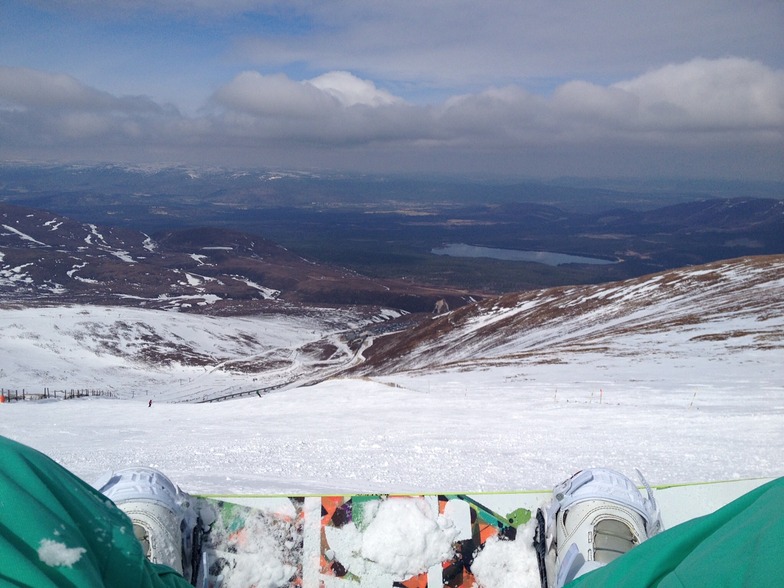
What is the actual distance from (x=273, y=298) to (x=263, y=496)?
606 feet

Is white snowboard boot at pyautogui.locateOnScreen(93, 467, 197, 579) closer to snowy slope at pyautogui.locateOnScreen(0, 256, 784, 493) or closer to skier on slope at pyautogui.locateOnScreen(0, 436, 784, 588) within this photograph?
skier on slope at pyautogui.locateOnScreen(0, 436, 784, 588)

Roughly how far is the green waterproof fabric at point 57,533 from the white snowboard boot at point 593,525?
311cm

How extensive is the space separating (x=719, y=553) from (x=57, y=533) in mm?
2328

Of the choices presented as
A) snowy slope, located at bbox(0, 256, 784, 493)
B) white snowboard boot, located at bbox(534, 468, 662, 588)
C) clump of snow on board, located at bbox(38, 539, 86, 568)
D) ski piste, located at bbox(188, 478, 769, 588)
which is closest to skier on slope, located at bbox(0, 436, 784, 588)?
clump of snow on board, located at bbox(38, 539, 86, 568)

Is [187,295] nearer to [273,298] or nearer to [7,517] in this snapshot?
[273,298]

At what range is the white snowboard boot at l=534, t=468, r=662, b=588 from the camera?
13.7 feet

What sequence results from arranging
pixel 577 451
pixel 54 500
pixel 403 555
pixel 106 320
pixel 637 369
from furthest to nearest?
pixel 106 320 → pixel 637 369 → pixel 577 451 → pixel 403 555 → pixel 54 500

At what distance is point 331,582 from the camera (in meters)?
4.84

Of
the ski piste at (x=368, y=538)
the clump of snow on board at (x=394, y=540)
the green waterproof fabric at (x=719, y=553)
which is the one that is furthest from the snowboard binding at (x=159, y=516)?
the green waterproof fabric at (x=719, y=553)

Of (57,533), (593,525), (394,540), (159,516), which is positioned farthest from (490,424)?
(57,533)

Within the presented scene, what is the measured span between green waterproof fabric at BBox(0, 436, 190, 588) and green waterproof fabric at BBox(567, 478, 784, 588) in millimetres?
2033

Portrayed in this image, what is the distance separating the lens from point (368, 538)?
486 centimetres

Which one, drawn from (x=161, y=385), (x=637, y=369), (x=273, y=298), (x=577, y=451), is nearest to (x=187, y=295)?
(x=273, y=298)

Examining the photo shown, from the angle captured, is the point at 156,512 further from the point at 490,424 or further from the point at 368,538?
the point at 490,424
